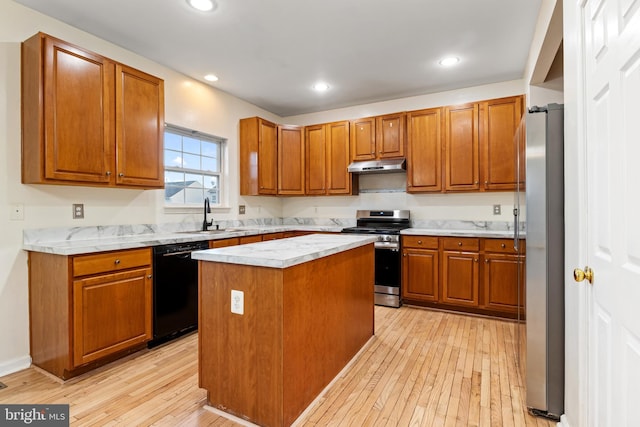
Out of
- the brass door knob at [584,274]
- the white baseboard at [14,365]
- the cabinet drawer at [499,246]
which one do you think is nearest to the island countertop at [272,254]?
the brass door knob at [584,274]

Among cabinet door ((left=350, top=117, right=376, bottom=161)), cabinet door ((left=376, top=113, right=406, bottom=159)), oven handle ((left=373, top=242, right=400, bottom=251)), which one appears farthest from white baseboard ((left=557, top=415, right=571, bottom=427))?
cabinet door ((left=350, top=117, right=376, bottom=161))

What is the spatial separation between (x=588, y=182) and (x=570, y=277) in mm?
533

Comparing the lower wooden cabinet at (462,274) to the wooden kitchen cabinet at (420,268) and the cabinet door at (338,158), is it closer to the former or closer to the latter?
the wooden kitchen cabinet at (420,268)

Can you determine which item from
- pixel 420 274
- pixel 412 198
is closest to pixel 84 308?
pixel 420 274

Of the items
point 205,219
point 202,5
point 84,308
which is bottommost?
point 84,308

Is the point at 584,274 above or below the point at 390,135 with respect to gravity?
below

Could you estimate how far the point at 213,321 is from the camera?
6.07 feet

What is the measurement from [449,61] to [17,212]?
157 inches

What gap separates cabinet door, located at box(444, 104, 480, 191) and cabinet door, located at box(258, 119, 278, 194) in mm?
2330

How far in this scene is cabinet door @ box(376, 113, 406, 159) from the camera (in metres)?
4.15

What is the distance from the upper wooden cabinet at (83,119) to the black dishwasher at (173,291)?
688 mm

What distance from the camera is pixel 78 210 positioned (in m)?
2.68

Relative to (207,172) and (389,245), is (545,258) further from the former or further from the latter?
(207,172)

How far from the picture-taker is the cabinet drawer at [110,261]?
218 cm
